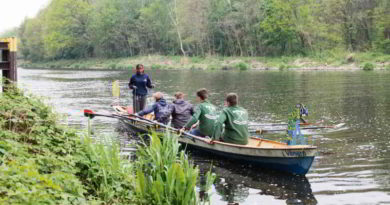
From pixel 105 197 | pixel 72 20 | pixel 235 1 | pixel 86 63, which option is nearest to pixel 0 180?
pixel 105 197

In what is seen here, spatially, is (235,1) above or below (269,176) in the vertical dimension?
above

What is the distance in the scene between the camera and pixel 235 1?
71.1 m

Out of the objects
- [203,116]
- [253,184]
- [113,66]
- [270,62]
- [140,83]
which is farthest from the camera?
[113,66]

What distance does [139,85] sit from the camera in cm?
1673

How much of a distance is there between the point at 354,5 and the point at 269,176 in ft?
172

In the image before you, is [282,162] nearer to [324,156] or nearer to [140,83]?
[324,156]

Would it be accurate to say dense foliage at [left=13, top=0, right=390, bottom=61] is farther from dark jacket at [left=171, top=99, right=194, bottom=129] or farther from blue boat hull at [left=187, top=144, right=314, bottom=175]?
blue boat hull at [left=187, top=144, right=314, bottom=175]

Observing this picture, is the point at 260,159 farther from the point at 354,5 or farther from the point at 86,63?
the point at 86,63

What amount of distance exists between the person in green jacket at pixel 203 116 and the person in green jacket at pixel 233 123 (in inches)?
25.8

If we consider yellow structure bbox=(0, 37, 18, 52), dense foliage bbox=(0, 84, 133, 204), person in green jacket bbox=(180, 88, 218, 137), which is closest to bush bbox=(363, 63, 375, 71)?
person in green jacket bbox=(180, 88, 218, 137)

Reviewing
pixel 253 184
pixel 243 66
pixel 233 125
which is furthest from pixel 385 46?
pixel 253 184

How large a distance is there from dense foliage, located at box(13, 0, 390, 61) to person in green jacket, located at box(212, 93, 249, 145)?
4732 centimetres

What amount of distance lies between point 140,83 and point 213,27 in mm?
57080

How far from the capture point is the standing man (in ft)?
54.5
